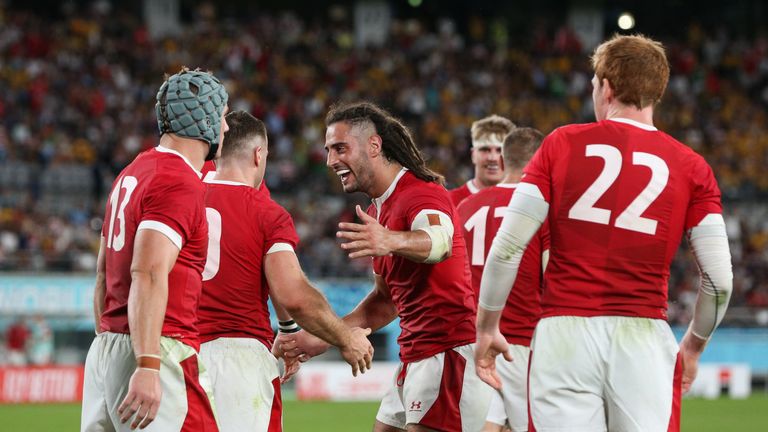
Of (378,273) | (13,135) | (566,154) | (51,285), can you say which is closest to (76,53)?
(13,135)

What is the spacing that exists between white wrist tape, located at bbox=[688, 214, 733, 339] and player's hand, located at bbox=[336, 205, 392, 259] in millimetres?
1502

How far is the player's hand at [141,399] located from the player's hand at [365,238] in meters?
1.27

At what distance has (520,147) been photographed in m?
7.96

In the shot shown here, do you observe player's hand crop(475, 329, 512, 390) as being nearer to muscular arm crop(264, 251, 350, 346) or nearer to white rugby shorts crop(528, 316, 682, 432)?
white rugby shorts crop(528, 316, 682, 432)

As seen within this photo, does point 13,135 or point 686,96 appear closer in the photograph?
point 13,135

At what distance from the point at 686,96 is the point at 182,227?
97.2 feet

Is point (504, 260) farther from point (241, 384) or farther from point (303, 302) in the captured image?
point (241, 384)

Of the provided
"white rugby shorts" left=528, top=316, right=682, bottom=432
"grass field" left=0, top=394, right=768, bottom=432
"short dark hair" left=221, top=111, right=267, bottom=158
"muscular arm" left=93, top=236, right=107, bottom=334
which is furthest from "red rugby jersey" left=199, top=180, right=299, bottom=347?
"grass field" left=0, top=394, right=768, bottom=432

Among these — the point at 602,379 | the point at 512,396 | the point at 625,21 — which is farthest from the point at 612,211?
the point at 625,21

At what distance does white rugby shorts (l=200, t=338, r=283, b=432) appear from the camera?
20.0ft

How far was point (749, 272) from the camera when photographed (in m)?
24.9

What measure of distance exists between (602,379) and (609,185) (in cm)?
83

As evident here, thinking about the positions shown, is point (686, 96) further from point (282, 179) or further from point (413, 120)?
point (282, 179)

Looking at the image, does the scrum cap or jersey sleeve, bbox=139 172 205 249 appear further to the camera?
the scrum cap
